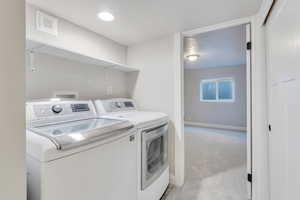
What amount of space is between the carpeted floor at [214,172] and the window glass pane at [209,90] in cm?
239

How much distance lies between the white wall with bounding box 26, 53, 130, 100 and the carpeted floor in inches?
66.4

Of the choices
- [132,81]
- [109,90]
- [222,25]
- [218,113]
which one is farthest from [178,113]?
[218,113]

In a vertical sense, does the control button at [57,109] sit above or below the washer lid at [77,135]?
above

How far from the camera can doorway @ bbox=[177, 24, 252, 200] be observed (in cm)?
188

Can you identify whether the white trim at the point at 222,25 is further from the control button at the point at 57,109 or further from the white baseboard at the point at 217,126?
the white baseboard at the point at 217,126

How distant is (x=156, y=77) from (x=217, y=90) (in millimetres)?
4175

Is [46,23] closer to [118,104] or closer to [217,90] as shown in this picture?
[118,104]

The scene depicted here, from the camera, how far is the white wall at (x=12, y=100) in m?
0.49

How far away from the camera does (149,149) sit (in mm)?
1585
